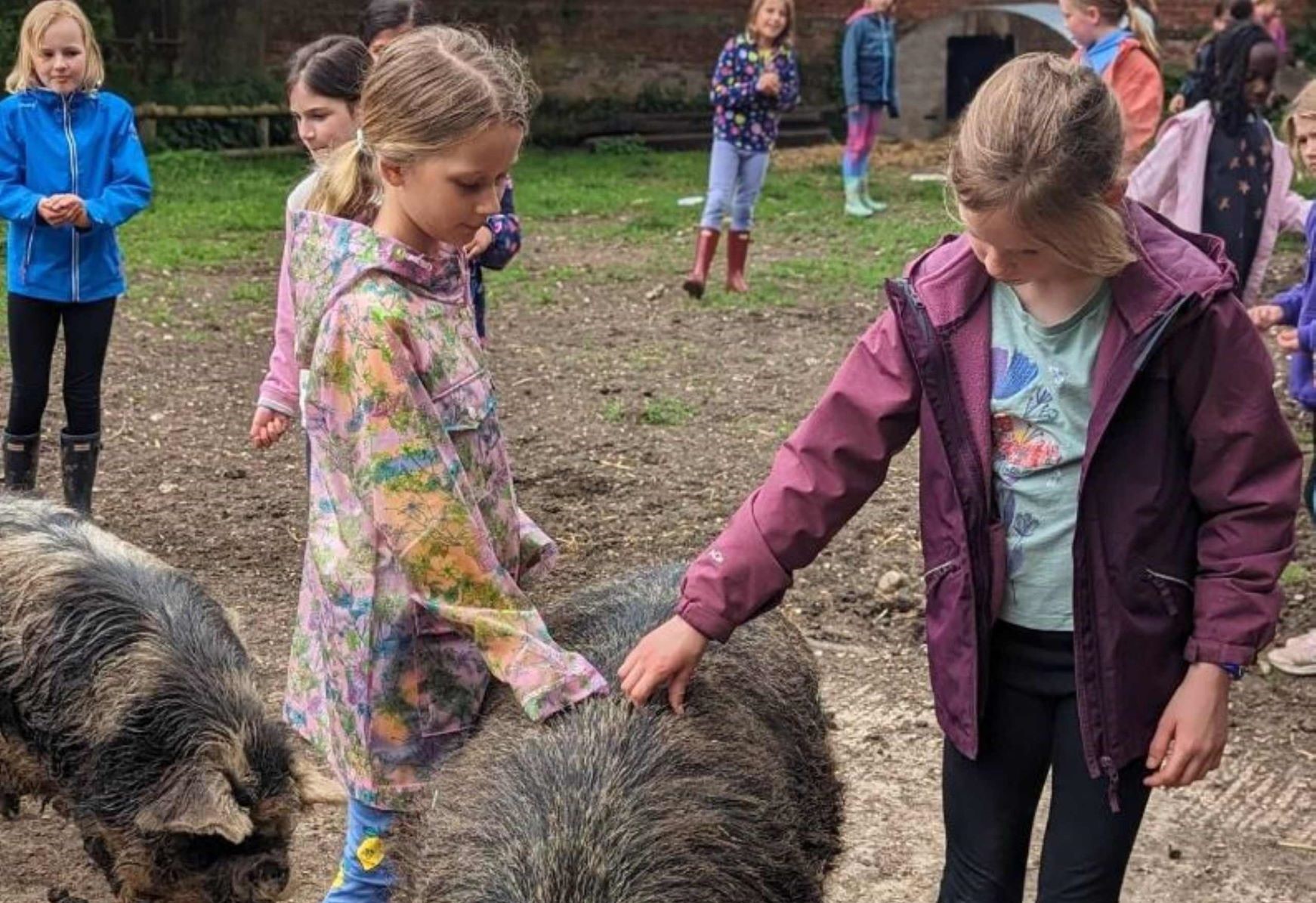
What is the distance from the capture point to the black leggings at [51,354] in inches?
236

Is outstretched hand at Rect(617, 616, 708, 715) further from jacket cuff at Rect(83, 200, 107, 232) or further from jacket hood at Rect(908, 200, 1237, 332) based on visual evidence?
jacket cuff at Rect(83, 200, 107, 232)

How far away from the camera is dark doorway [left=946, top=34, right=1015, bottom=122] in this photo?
18.7m

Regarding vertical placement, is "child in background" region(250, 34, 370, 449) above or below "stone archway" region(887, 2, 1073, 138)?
above

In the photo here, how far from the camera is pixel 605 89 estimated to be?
20.7 m

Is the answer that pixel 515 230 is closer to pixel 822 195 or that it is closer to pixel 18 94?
pixel 18 94

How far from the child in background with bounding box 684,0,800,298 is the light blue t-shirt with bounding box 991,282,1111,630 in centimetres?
770

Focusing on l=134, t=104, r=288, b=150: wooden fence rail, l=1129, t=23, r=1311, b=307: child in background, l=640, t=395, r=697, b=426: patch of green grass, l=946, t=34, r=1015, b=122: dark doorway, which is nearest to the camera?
l=1129, t=23, r=1311, b=307: child in background

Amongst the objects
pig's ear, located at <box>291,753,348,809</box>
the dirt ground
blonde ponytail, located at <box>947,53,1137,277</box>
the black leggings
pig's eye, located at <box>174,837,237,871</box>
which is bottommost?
the dirt ground

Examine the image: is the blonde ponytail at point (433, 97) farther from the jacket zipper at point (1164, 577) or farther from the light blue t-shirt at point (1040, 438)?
the jacket zipper at point (1164, 577)

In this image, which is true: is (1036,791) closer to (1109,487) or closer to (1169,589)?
(1169,589)

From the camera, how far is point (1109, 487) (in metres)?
2.60

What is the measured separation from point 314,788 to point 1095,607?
1.80 m

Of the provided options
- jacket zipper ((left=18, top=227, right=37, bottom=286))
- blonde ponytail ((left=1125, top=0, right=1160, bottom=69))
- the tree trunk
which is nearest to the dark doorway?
the tree trunk

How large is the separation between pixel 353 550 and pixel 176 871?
3.40ft
